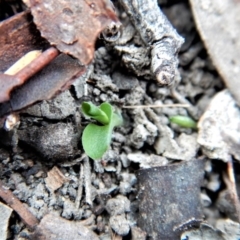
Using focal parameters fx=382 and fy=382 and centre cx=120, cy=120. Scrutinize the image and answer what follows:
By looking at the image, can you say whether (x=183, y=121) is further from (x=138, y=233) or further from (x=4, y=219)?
(x=4, y=219)

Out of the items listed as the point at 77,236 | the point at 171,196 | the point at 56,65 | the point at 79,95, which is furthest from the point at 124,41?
the point at 77,236

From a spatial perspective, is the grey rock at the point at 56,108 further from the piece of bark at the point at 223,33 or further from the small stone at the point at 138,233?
the piece of bark at the point at 223,33

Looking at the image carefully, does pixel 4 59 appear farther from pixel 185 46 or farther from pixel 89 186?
pixel 185 46

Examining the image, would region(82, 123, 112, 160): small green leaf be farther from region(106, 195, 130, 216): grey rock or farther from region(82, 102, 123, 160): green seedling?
region(106, 195, 130, 216): grey rock

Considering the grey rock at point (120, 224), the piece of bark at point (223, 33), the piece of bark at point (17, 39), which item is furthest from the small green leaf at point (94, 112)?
the piece of bark at point (223, 33)

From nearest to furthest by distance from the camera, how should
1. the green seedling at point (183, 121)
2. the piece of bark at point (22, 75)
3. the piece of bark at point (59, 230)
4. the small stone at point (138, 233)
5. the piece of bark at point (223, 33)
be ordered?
the piece of bark at point (22, 75) → the piece of bark at point (59, 230) → the small stone at point (138, 233) → the piece of bark at point (223, 33) → the green seedling at point (183, 121)

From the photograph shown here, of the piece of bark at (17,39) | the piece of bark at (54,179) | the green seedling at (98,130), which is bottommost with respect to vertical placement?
the piece of bark at (54,179)
